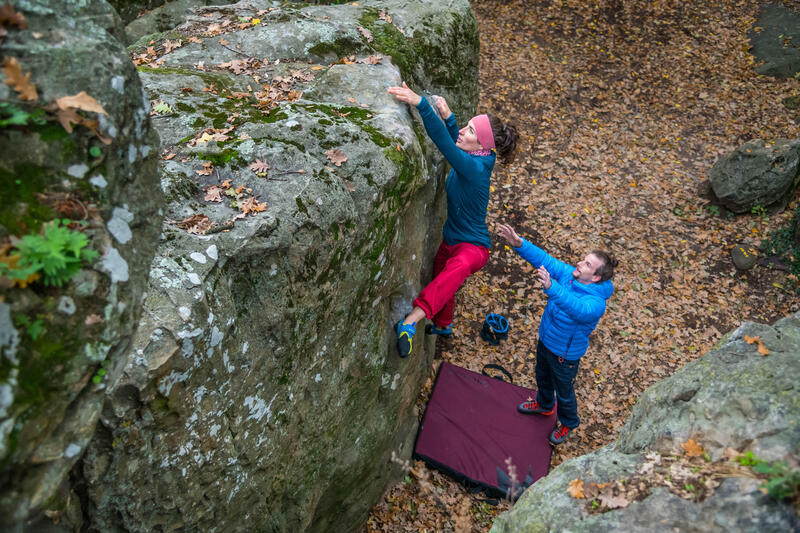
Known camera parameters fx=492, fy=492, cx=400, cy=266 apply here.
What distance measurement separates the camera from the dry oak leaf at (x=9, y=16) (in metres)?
1.73

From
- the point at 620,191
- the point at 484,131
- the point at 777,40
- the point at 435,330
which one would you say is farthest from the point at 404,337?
the point at 777,40

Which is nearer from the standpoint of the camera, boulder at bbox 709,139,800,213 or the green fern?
the green fern

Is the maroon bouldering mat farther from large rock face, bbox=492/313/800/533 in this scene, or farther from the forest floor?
large rock face, bbox=492/313/800/533

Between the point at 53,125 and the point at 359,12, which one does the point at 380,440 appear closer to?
the point at 53,125

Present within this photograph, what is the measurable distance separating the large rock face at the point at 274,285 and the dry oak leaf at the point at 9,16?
147cm

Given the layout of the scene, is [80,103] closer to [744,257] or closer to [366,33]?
[366,33]

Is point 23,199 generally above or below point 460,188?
above

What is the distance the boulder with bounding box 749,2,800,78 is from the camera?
39.0 ft

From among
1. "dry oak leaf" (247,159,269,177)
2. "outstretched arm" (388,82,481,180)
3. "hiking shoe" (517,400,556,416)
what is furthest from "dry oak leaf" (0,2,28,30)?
"hiking shoe" (517,400,556,416)

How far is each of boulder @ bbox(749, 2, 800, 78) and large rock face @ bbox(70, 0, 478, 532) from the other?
10.8m

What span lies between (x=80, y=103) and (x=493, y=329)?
20.7ft

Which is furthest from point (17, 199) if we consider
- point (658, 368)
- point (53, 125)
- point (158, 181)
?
point (658, 368)

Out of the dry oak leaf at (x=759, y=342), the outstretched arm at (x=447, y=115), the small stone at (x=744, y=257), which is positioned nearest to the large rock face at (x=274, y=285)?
the outstretched arm at (x=447, y=115)

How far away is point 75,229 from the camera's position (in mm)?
1793
